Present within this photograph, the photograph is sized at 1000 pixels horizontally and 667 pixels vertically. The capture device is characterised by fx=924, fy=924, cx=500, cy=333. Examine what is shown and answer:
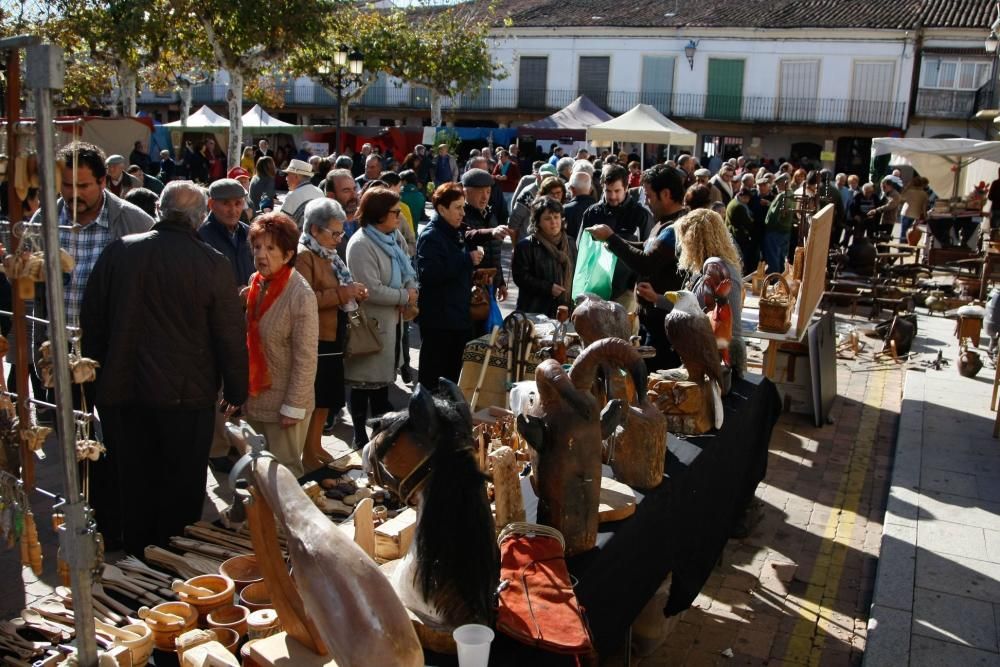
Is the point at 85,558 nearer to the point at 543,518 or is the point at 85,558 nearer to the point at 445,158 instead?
the point at 543,518

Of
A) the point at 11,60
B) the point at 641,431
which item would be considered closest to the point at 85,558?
the point at 11,60

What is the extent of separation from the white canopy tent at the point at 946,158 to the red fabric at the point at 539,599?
606 inches

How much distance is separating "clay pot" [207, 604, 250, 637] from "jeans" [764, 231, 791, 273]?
10.9 m

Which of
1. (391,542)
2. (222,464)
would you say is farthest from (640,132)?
(391,542)

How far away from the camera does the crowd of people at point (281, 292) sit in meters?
3.43

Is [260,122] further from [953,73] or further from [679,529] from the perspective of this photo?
[679,529]

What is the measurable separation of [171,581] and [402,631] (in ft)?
3.45

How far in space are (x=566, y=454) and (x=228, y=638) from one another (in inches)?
43.3

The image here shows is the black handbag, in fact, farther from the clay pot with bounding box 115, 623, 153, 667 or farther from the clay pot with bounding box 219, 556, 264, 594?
the clay pot with bounding box 115, 623, 153, 667

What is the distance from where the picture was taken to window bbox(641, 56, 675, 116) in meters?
35.3

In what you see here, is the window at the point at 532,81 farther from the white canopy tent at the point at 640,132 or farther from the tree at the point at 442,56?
the white canopy tent at the point at 640,132

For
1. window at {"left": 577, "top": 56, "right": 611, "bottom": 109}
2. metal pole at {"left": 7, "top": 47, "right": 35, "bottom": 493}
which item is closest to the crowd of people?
metal pole at {"left": 7, "top": 47, "right": 35, "bottom": 493}

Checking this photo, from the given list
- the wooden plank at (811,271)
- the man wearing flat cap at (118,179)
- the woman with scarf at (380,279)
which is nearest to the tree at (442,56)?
the man wearing flat cap at (118,179)

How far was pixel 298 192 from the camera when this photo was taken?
6.76 m
